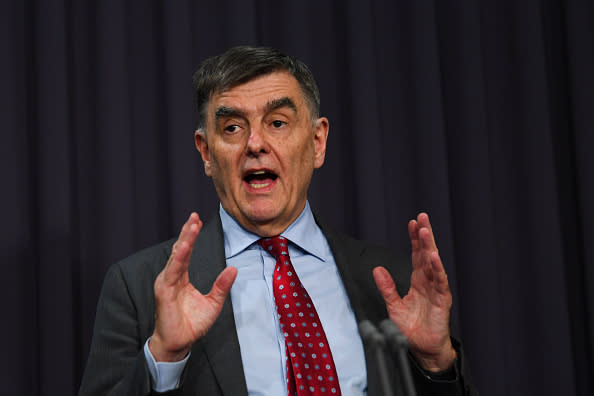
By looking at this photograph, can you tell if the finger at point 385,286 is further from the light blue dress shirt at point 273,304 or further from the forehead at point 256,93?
the forehead at point 256,93

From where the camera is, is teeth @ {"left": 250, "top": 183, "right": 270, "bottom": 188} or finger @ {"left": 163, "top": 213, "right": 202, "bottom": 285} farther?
teeth @ {"left": 250, "top": 183, "right": 270, "bottom": 188}

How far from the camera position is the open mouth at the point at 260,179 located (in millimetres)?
1604

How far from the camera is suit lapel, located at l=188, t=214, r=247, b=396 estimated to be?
136 centimetres

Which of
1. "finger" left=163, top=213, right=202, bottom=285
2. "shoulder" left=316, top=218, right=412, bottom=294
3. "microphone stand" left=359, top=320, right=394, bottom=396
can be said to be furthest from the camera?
"shoulder" left=316, top=218, right=412, bottom=294

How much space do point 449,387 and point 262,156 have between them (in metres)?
0.74

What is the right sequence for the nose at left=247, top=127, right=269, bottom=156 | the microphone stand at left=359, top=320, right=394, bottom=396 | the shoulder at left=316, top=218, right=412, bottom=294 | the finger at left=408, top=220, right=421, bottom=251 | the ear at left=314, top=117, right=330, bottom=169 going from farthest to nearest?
1. the ear at left=314, top=117, right=330, bottom=169
2. the shoulder at left=316, top=218, right=412, bottom=294
3. the nose at left=247, top=127, right=269, bottom=156
4. the finger at left=408, top=220, right=421, bottom=251
5. the microphone stand at left=359, top=320, right=394, bottom=396

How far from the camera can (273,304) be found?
153 cm

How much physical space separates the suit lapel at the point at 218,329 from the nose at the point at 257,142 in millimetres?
255

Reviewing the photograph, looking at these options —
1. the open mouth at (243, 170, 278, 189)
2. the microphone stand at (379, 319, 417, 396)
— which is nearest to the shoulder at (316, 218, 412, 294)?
the open mouth at (243, 170, 278, 189)

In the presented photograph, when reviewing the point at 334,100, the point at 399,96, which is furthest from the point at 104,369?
the point at 399,96

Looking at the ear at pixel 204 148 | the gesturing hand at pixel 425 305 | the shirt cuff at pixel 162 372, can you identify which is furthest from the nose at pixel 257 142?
the shirt cuff at pixel 162 372

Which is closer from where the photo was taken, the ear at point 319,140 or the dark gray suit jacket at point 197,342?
the dark gray suit jacket at point 197,342

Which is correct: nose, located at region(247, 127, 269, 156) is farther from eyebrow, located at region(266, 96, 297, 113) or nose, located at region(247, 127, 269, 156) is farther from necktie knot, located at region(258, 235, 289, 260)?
necktie knot, located at region(258, 235, 289, 260)

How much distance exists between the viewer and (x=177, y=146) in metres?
→ 2.03
